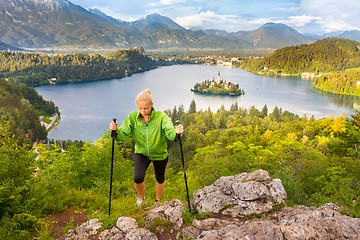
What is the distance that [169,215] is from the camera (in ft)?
12.8

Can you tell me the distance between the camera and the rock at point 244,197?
419cm

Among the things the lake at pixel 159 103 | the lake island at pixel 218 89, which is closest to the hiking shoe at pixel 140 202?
the lake at pixel 159 103

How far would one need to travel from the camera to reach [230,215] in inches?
162

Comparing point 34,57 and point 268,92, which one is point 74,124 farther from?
point 34,57

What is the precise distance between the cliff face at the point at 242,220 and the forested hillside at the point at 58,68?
160833 millimetres

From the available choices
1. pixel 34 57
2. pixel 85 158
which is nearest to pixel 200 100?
pixel 85 158

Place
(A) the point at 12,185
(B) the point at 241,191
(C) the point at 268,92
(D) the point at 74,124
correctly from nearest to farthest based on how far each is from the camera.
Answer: (A) the point at 12,185
(B) the point at 241,191
(D) the point at 74,124
(C) the point at 268,92

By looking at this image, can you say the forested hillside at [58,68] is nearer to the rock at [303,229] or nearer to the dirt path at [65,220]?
the dirt path at [65,220]

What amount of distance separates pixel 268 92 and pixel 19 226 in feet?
396

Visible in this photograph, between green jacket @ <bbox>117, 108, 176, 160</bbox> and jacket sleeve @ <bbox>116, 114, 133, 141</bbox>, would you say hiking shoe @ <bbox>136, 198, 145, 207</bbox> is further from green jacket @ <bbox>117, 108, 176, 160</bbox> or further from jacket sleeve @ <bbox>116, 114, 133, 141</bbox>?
jacket sleeve @ <bbox>116, 114, 133, 141</bbox>

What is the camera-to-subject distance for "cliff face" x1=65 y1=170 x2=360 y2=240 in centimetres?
309

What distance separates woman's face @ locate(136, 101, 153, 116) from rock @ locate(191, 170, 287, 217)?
2147mm

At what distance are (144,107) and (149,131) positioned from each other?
17.7 inches

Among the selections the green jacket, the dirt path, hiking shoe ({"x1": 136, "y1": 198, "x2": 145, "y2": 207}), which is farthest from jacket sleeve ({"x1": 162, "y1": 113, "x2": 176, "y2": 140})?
the dirt path
